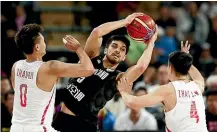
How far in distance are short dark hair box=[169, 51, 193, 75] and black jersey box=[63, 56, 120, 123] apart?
1142 millimetres

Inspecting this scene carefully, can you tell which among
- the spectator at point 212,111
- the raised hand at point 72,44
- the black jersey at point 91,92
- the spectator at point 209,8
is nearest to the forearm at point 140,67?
the black jersey at point 91,92

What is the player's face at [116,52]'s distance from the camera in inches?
349

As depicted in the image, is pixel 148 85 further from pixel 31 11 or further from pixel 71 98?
pixel 71 98

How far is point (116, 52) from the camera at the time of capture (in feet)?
29.1

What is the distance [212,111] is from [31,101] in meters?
5.45

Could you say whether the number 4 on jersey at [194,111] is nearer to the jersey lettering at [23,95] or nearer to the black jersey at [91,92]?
the black jersey at [91,92]

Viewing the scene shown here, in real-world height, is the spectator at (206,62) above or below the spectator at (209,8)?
below

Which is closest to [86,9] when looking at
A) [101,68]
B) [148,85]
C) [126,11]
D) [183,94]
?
[126,11]

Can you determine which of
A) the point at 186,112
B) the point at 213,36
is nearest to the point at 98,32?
the point at 186,112

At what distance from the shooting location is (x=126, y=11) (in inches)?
681

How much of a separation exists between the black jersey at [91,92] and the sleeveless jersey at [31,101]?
33.8 inches

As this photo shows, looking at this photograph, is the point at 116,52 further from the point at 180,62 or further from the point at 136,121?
the point at 136,121

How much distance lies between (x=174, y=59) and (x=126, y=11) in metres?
9.38

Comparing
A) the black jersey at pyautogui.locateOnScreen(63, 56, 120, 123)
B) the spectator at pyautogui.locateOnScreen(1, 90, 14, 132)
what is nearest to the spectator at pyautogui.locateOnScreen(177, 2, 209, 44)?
the spectator at pyautogui.locateOnScreen(1, 90, 14, 132)
